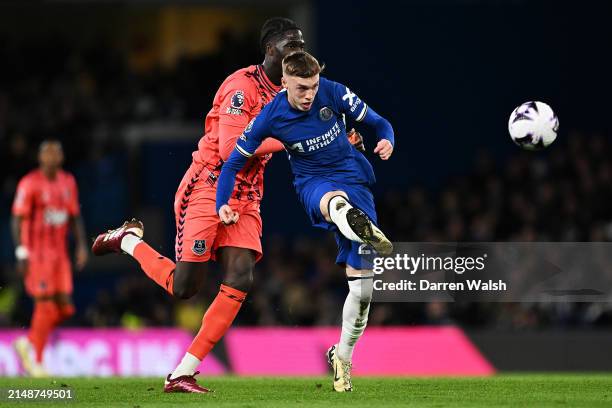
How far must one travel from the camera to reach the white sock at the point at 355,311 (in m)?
7.84

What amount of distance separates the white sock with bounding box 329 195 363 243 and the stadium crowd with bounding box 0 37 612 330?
6.87 m

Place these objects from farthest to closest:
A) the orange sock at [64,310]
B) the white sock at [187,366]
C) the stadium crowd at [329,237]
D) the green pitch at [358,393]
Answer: the stadium crowd at [329,237], the orange sock at [64,310], the white sock at [187,366], the green pitch at [358,393]

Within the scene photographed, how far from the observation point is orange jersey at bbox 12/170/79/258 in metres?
12.9

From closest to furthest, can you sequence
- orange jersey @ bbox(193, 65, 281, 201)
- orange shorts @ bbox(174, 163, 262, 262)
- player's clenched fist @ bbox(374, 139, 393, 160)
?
player's clenched fist @ bbox(374, 139, 393, 160), orange jersey @ bbox(193, 65, 281, 201), orange shorts @ bbox(174, 163, 262, 262)

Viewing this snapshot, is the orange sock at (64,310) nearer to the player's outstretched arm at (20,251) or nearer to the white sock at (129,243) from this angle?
the player's outstretched arm at (20,251)

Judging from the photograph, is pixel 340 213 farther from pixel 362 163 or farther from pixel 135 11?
pixel 135 11

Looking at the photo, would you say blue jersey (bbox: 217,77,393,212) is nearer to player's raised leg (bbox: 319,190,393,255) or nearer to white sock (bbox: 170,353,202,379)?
player's raised leg (bbox: 319,190,393,255)

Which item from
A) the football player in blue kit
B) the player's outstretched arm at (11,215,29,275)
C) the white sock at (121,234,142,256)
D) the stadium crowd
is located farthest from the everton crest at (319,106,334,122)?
the stadium crowd

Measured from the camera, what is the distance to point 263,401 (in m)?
7.53

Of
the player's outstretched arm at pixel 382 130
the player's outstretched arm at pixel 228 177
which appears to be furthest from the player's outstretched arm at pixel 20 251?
the player's outstretched arm at pixel 382 130

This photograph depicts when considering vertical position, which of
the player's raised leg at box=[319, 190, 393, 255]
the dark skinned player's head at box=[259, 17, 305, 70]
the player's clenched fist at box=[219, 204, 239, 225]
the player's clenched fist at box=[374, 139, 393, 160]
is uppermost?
the dark skinned player's head at box=[259, 17, 305, 70]

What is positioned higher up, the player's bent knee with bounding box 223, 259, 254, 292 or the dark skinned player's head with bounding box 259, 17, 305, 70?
the dark skinned player's head with bounding box 259, 17, 305, 70

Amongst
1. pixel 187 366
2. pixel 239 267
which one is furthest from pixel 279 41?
pixel 187 366

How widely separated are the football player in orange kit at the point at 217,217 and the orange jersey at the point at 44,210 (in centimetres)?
454
